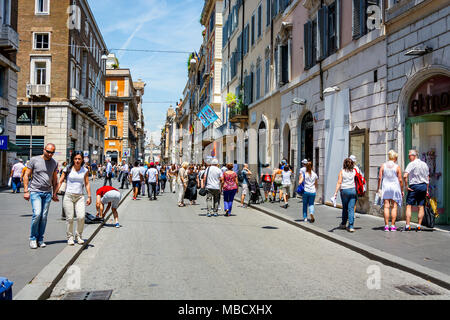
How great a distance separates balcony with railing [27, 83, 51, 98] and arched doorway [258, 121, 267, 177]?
1866 centimetres

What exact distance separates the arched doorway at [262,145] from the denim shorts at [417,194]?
16.2m

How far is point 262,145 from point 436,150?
16.2m

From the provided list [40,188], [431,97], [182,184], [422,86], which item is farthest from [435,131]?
[182,184]

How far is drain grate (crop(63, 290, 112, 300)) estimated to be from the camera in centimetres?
491

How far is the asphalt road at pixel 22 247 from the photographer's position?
5746 mm

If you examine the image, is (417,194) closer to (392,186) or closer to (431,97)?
(392,186)

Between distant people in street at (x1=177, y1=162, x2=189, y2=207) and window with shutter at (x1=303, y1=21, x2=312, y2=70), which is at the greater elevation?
window with shutter at (x1=303, y1=21, x2=312, y2=70)

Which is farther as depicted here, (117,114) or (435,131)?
(117,114)

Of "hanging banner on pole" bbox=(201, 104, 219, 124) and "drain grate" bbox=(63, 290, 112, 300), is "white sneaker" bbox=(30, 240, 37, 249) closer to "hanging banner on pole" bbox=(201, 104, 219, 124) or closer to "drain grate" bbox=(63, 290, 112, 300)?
"drain grate" bbox=(63, 290, 112, 300)

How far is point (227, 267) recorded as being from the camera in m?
6.52

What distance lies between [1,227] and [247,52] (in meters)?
23.8

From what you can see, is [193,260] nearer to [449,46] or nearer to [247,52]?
[449,46]

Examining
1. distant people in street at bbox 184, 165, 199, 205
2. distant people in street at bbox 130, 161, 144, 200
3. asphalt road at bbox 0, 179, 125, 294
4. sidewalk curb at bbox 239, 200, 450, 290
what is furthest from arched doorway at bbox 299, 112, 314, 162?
asphalt road at bbox 0, 179, 125, 294
